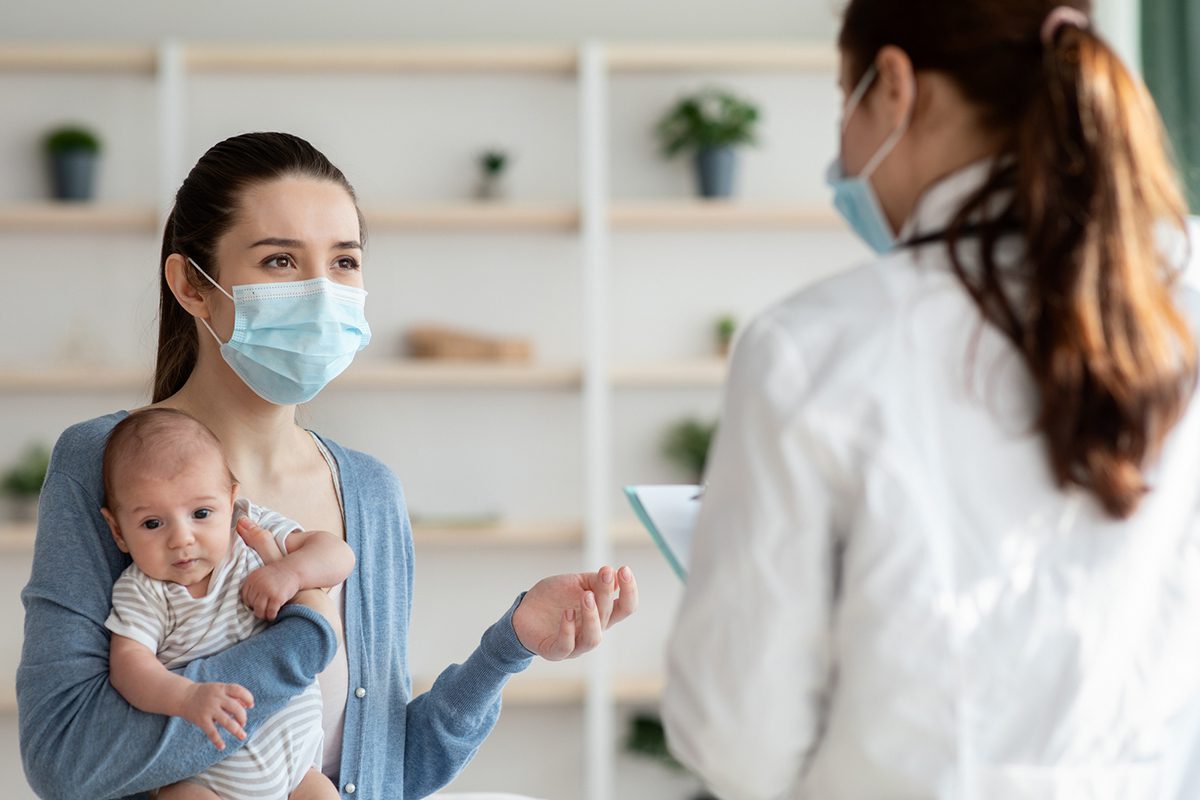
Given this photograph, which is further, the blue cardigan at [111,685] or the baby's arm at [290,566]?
the baby's arm at [290,566]

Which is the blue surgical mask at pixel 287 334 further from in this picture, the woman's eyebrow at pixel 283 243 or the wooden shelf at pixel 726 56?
the wooden shelf at pixel 726 56

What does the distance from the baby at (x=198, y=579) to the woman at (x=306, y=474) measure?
0.12ft

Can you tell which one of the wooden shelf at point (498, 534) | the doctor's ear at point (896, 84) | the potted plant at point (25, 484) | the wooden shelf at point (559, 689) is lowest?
the wooden shelf at point (559, 689)

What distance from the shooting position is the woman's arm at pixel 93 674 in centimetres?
131

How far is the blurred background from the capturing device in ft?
13.9

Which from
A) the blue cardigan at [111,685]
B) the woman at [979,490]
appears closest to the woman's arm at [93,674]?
the blue cardigan at [111,685]

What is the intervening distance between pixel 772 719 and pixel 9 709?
3639mm

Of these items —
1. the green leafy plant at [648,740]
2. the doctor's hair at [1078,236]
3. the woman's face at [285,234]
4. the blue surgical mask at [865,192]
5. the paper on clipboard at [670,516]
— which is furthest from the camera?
the green leafy plant at [648,740]

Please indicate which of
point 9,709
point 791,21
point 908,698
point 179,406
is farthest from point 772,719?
point 791,21

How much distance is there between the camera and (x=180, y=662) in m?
1.38

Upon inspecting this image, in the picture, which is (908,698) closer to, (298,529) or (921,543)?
(921,543)

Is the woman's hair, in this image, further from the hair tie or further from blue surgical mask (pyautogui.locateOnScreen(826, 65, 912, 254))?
the hair tie

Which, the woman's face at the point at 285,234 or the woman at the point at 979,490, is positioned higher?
the woman's face at the point at 285,234

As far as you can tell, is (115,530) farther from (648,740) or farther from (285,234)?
(648,740)
